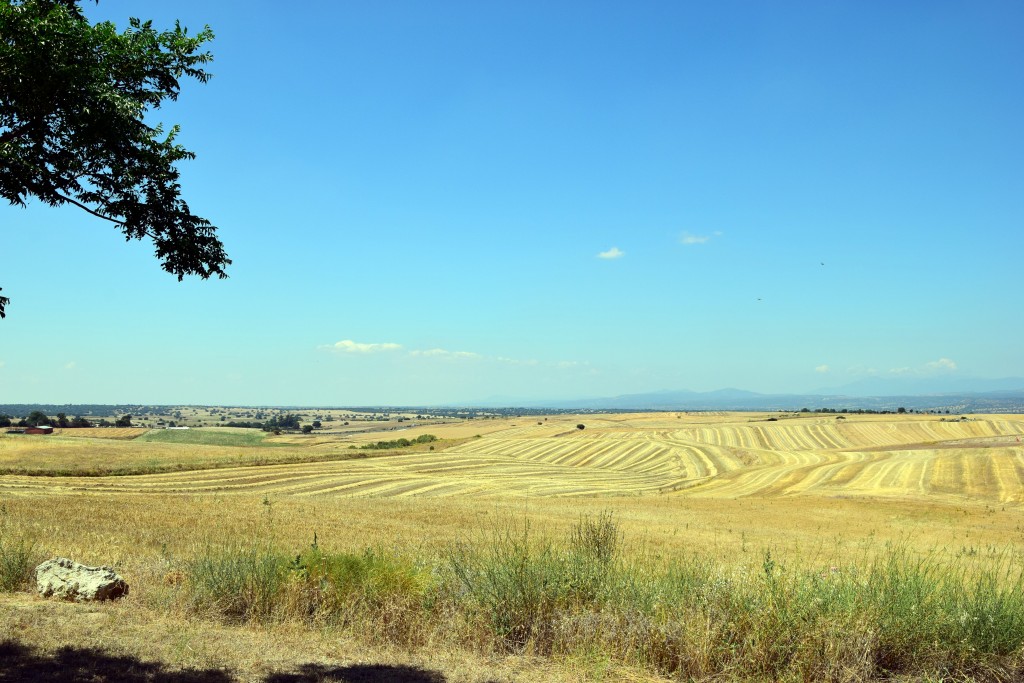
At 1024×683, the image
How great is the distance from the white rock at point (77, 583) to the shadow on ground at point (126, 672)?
197 cm

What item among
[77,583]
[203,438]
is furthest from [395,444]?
[77,583]

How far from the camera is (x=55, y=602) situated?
29.0ft

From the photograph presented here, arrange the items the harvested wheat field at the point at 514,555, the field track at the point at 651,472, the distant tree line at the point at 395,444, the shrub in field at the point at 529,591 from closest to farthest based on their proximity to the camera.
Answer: the harvested wheat field at the point at 514,555 → the shrub in field at the point at 529,591 → the field track at the point at 651,472 → the distant tree line at the point at 395,444

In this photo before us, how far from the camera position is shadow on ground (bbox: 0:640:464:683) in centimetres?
636

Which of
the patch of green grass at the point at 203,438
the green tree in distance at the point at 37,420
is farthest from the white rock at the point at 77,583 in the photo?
the green tree in distance at the point at 37,420

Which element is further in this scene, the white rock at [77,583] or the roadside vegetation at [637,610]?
the white rock at [77,583]

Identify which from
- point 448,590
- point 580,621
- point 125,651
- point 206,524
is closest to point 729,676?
point 580,621

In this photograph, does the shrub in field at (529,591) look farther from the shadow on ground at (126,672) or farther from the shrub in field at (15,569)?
the shrub in field at (15,569)

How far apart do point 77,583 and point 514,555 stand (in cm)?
615

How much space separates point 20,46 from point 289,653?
6.76 metres

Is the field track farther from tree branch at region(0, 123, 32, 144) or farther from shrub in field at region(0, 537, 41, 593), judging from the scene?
tree branch at region(0, 123, 32, 144)

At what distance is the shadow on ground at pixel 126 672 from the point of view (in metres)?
Result: 6.36

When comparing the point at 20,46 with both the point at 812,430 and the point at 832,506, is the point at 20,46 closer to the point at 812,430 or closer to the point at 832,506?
the point at 832,506

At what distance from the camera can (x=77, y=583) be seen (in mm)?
9102
